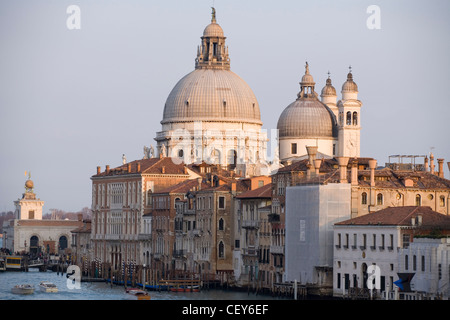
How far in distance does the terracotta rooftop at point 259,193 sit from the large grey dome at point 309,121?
97.6ft

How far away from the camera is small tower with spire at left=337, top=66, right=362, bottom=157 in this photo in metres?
118

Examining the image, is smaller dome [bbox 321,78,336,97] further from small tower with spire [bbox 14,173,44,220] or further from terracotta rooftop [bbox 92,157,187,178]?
small tower with spire [bbox 14,173,44,220]

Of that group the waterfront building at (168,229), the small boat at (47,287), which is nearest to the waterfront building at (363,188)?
the small boat at (47,287)

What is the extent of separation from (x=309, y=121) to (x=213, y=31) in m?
12.0

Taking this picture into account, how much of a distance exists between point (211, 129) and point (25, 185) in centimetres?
4992

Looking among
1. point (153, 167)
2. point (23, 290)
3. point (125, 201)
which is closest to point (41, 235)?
point (125, 201)

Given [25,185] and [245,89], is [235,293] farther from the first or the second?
[25,185]

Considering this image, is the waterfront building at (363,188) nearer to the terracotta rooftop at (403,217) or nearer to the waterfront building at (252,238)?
the terracotta rooftop at (403,217)

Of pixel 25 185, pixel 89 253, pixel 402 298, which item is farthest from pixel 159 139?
pixel 402 298

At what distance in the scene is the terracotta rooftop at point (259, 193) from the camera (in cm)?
8894

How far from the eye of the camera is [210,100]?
125m

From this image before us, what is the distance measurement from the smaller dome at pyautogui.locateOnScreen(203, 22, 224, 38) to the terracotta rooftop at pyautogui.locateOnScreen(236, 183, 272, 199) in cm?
3748

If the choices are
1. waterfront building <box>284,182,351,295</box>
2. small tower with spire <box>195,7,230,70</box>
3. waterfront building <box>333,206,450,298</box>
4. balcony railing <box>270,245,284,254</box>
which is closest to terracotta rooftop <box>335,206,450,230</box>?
waterfront building <box>333,206,450,298</box>

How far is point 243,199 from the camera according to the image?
300ft
